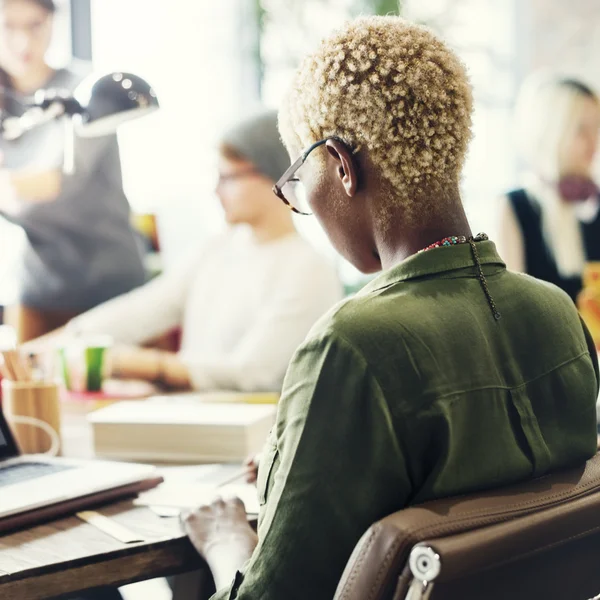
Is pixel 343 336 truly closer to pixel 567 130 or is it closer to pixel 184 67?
pixel 567 130

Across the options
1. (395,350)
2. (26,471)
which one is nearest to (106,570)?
(26,471)

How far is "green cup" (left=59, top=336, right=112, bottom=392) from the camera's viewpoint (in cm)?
192

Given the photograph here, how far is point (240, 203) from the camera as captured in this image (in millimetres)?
2635

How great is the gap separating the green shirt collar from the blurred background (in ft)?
7.25

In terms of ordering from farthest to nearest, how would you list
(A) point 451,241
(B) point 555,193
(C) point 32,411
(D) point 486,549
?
(B) point 555,193
(C) point 32,411
(A) point 451,241
(D) point 486,549

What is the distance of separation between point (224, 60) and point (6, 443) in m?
3.20

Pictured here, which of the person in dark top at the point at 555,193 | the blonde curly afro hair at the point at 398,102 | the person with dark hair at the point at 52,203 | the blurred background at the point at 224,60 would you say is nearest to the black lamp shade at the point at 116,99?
the blonde curly afro hair at the point at 398,102

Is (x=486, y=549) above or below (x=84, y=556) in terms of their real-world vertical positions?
above

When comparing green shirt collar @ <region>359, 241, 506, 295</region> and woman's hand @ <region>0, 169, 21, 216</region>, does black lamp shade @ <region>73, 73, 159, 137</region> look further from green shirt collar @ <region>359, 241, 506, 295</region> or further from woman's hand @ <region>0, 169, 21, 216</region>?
woman's hand @ <region>0, 169, 21, 216</region>

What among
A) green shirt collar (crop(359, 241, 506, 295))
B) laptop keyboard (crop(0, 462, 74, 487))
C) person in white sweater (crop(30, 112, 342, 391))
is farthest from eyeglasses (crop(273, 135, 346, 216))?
person in white sweater (crop(30, 112, 342, 391))

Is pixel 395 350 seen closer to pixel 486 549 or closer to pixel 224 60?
pixel 486 549

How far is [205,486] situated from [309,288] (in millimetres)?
1383

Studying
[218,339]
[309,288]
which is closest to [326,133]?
[309,288]

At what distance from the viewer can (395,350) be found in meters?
0.81
